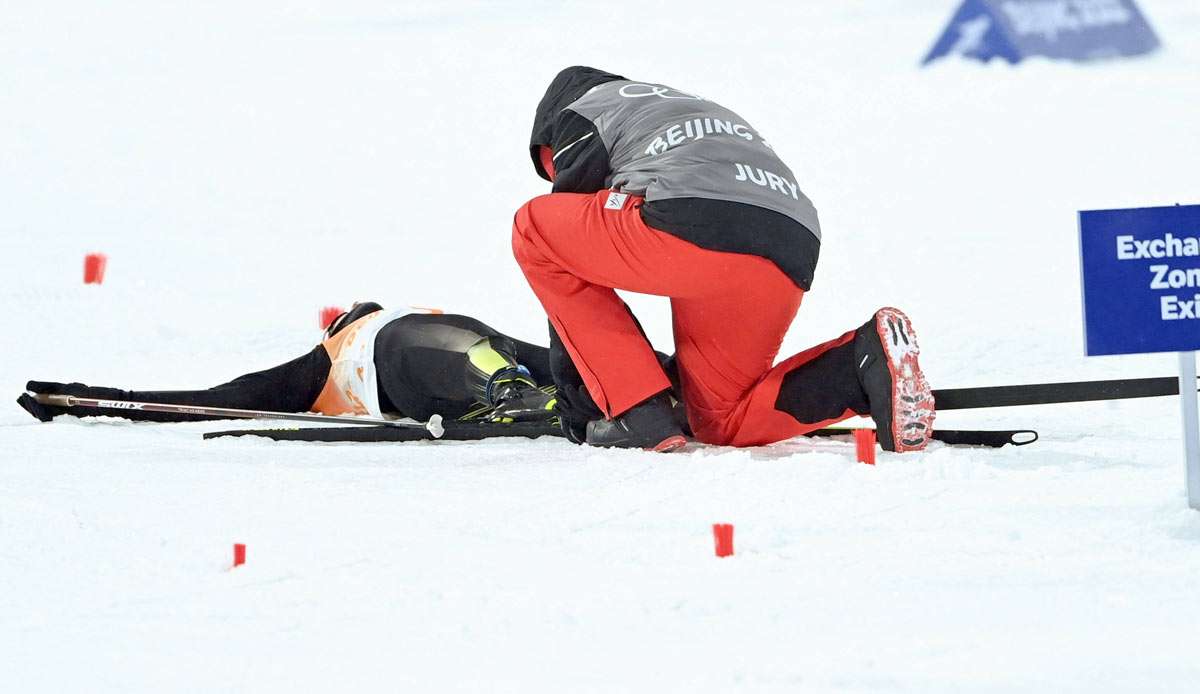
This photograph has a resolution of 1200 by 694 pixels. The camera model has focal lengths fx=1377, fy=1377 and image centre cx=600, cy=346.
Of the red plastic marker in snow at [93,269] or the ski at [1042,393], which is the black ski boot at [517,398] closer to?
the ski at [1042,393]

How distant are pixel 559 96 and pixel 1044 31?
18.8 ft

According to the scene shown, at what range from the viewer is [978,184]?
20.3ft

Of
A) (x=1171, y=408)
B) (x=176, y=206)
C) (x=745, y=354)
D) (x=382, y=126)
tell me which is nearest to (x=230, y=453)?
(x=745, y=354)

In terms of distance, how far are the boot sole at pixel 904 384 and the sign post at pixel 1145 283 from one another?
622 millimetres

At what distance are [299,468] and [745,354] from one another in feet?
2.74

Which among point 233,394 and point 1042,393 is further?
point 233,394

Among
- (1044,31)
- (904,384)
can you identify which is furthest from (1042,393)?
(1044,31)

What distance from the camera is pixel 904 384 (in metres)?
2.35

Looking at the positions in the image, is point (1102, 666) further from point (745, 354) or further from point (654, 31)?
point (654, 31)

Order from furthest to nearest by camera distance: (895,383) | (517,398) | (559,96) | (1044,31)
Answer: (1044,31) < (517,398) < (559,96) < (895,383)

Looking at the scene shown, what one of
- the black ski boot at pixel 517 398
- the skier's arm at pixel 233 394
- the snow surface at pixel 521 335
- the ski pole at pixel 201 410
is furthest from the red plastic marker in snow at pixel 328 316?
the black ski boot at pixel 517 398

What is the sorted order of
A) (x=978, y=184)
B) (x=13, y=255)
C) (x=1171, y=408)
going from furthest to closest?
1. (x=978, y=184)
2. (x=13, y=255)
3. (x=1171, y=408)

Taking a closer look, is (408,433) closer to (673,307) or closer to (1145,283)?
(673,307)

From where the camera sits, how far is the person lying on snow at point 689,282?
2.40 meters
